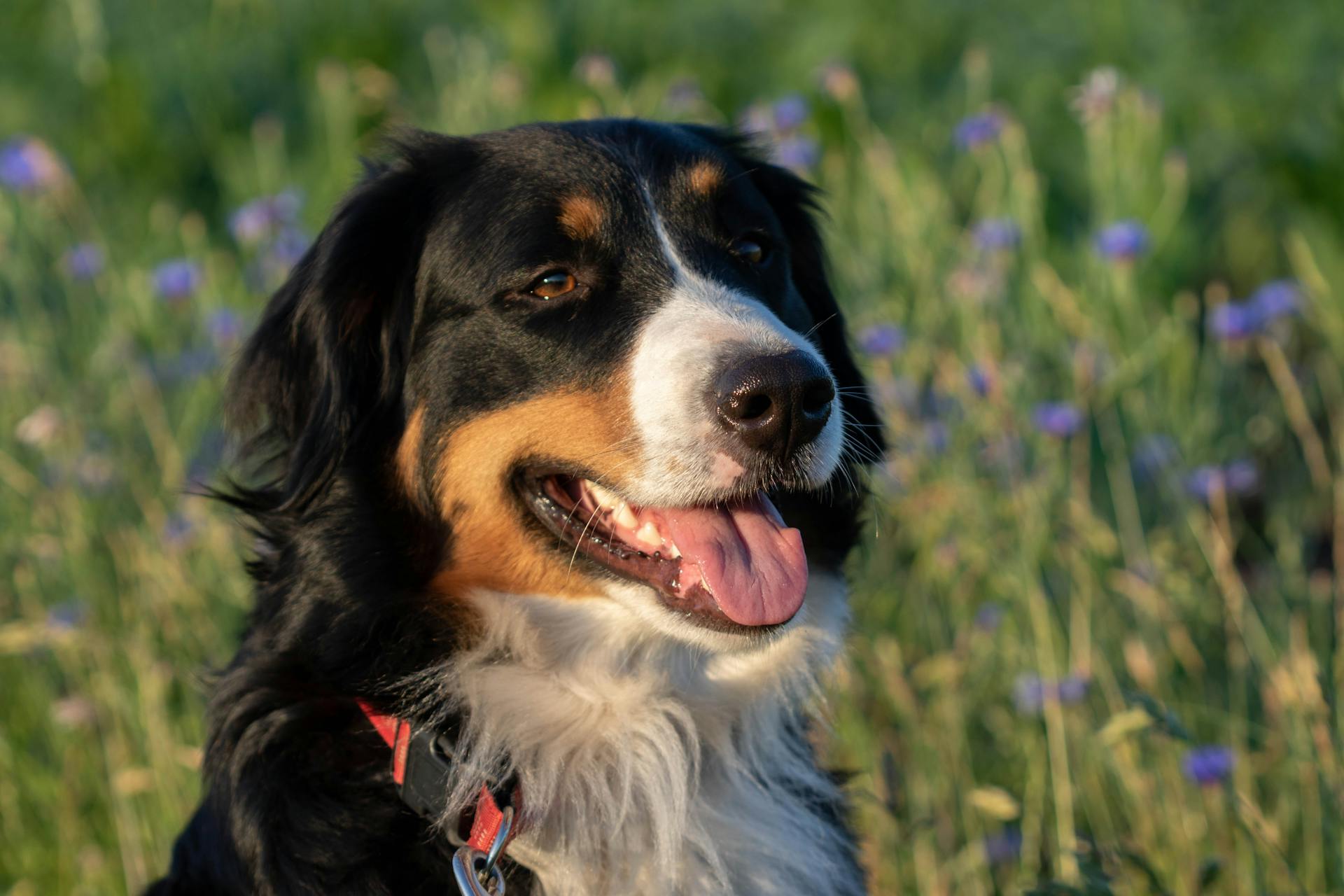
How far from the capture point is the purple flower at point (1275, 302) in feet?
14.1

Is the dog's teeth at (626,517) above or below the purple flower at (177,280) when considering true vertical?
above

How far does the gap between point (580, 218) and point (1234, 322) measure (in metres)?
2.11

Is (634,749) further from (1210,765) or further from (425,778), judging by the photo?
(1210,765)

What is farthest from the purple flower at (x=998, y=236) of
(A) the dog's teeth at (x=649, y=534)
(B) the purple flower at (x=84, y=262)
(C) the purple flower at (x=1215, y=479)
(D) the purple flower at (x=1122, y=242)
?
(B) the purple flower at (x=84, y=262)

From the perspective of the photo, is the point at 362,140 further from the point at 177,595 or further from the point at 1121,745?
the point at 1121,745

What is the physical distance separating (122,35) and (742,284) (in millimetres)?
8258

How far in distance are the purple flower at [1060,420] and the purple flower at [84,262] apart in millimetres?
3021

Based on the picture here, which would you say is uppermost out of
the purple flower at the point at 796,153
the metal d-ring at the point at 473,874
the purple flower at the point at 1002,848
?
the purple flower at the point at 796,153

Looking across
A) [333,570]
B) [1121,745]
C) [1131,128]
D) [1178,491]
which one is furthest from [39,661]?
[1131,128]

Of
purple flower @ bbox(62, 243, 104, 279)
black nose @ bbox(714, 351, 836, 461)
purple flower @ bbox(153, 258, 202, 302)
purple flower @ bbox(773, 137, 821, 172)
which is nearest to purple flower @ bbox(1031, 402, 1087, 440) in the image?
purple flower @ bbox(773, 137, 821, 172)

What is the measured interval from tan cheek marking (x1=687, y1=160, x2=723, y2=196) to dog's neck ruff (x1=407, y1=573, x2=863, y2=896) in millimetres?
839

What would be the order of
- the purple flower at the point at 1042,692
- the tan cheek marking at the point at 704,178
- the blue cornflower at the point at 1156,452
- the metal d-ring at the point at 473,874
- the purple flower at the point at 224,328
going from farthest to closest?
the purple flower at the point at 224,328, the blue cornflower at the point at 1156,452, the purple flower at the point at 1042,692, the tan cheek marking at the point at 704,178, the metal d-ring at the point at 473,874

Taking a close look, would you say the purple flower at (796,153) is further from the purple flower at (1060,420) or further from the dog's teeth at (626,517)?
the dog's teeth at (626,517)

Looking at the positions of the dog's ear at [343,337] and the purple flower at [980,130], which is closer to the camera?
the dog's ear at [343,337]
